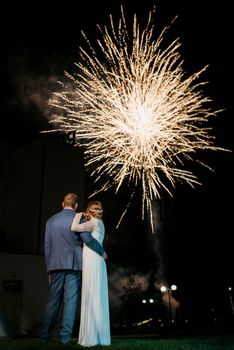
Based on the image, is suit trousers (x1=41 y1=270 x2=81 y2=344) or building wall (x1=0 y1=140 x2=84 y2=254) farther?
building wall (x1=0 y1=140 x2=84 y2=254)

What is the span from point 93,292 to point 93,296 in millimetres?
50

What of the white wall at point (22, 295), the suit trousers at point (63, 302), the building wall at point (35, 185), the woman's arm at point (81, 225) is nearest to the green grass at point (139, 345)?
the suit trousers at point (63, 302)

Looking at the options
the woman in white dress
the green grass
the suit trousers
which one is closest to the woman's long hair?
the woman in white dress

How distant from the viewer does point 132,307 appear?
69438mm

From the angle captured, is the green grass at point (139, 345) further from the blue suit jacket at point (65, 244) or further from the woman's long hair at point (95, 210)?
the woman's long hair at point (95, 210)

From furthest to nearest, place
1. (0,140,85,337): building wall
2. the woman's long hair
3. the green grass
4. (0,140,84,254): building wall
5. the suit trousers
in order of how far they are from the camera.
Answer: (0,140,84,254): building wall, (0,140,85,337): building wall, the woman's long hair, the suit trousers, the green grass

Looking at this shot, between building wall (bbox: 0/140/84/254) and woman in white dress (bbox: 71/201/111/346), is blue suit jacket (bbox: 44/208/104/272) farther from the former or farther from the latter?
building wall (bbox: 0/140/84/254)

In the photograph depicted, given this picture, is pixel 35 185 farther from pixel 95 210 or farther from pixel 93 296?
pixel 93 296

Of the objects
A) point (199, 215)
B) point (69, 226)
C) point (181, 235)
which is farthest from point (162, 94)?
point (181, 235)

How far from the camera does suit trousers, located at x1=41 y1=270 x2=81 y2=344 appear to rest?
4.57m

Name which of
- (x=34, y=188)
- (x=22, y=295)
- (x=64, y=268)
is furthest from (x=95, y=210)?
(x=34, y=188)

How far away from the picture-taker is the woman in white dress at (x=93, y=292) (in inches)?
182

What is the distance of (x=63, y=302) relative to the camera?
15.5 ft

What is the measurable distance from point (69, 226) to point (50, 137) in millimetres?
7685
